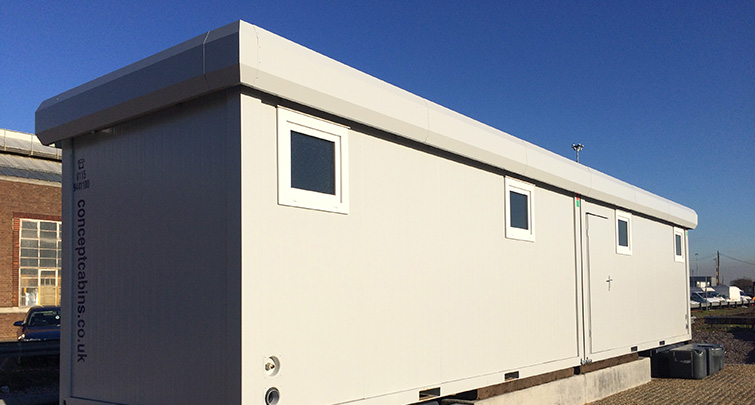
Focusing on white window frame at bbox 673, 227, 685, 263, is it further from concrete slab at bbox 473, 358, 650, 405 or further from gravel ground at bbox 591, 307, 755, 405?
concrete slab at bbox 473, 358, 650, 405

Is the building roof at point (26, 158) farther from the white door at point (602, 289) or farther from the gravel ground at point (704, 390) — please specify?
the gravel ground at point (704, 390)

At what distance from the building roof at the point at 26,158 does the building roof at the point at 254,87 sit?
17592mm

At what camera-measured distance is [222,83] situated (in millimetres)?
4969

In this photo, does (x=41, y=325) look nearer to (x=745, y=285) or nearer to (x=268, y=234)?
(x=268, y=234)

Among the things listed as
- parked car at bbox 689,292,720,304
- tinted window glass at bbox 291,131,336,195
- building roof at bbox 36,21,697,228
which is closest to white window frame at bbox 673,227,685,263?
building roof at bbox 36,21,697,228

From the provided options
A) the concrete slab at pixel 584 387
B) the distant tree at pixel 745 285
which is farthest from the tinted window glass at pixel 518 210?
the distant tree at pixel 745 285

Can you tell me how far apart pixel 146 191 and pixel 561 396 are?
6.60 meters

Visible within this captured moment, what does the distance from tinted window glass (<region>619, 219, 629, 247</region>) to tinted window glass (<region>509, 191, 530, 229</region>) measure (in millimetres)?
4004

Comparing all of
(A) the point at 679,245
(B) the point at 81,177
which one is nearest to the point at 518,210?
(B) the point at 81,177

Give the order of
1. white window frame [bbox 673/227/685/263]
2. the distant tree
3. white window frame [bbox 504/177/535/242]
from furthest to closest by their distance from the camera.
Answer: the distant tree, white window frame [bbox 673/227/685/263], white window frame [bbox 504/177/535/242]

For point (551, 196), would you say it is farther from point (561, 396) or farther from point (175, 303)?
point (175, 303)

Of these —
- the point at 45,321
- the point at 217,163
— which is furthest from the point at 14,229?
the point at 217,163

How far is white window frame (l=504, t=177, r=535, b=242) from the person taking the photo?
8.79 m

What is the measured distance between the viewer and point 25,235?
21.9m
